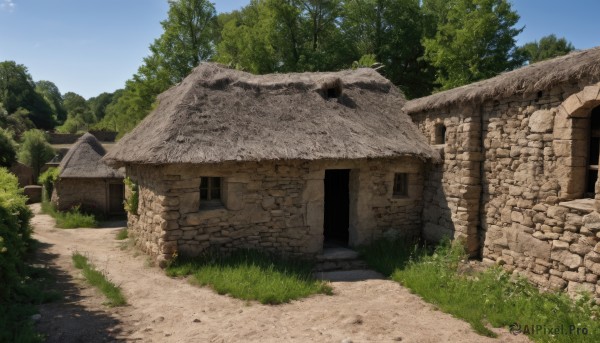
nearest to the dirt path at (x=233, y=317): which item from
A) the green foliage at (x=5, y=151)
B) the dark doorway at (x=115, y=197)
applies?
the green foliage at (x=5, y=151)

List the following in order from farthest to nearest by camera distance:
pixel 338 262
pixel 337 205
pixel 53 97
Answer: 1. pixel 53 97
2. pixel 337 205
3. pixel 338 262

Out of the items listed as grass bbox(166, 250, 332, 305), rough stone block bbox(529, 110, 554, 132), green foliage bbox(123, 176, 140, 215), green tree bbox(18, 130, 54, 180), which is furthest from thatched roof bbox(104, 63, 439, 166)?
green tree bbox(18, 130, 54, 180)

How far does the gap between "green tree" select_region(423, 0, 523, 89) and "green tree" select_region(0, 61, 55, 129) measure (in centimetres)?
4425

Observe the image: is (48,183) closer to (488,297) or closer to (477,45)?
(488,297)

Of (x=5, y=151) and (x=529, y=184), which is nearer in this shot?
(x=529, y=184)

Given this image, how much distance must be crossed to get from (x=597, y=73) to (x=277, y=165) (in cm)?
545

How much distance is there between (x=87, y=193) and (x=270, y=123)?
30.9 ft

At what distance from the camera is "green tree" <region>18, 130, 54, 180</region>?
74.3ft

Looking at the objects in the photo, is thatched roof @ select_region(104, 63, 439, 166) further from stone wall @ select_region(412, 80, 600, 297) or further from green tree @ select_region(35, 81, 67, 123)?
green tree @ select_region(35, 81, 67, 123)

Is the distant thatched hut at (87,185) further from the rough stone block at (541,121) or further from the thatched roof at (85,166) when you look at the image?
the rough stone block at (541,121)

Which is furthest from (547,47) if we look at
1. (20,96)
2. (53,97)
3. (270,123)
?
(53,97)

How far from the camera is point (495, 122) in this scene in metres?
7.61

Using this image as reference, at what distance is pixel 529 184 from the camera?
22.3 ft

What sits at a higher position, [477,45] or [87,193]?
[477,45]
